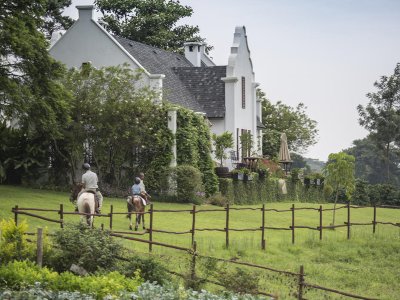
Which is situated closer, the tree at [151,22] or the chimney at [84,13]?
the chimney at [84,13]

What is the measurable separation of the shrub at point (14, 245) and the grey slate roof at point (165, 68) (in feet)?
91.2

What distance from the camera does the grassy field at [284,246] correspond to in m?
22.1

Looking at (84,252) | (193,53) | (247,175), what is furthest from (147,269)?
(193,53)

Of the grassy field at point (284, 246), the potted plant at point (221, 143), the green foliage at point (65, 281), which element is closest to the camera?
the green foliage at point (65, 281)

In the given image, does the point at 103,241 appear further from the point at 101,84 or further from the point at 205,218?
the point at 101,84

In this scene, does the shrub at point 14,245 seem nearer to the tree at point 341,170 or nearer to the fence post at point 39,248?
the fence post at point 39,248

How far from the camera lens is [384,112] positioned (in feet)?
234

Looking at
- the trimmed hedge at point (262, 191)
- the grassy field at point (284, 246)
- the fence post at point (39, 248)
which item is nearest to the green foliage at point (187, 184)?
the grassy field at point (284, 246)

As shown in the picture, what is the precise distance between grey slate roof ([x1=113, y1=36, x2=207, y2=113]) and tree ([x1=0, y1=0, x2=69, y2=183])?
11.9 m

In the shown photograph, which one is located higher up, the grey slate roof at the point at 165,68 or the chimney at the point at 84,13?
the chimney at the point at 84,13

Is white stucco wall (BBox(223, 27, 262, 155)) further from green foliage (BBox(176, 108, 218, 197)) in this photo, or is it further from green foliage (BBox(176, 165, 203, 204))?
green foliage (BBox(176, 165, 203, 204))

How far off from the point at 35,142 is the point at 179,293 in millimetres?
25545

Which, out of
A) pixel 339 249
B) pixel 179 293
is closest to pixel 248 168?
pixel 339 249

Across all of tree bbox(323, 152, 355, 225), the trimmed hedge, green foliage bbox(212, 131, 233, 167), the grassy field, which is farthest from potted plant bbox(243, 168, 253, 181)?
tree bbox(323, 152, 355, 225)
